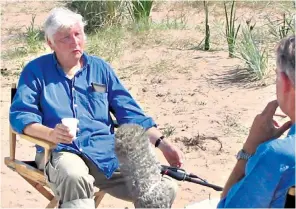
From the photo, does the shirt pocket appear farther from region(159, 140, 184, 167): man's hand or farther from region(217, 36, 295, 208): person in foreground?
region(217, 36, 295, 208): person in foreground

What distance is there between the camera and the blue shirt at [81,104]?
11.9 ft

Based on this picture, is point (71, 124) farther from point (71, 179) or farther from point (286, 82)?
point (286, 82)

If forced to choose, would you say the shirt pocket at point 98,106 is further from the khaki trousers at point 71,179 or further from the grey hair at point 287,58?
the grey hair at point 287,58

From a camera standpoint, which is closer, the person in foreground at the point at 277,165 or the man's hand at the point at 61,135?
the person in foreground at the point at 277,165

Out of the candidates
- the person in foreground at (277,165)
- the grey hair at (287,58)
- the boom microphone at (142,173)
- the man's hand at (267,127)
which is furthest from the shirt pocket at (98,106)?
the grey hair at (287,58)

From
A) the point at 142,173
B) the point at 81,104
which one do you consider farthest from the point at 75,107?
the point at 142,173

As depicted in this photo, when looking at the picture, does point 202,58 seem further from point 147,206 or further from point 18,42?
point 147,206

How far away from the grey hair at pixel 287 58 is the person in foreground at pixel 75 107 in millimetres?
1361

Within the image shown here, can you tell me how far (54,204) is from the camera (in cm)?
375

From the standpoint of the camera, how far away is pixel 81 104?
3.73 metres

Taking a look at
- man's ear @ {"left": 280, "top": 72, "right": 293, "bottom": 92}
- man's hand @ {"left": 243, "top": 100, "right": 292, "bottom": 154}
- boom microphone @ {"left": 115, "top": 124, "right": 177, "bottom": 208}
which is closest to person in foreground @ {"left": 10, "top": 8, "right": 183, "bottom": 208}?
boom microphone @ {"left": 115, "top": 124, "right": 177, "bottom": 208}

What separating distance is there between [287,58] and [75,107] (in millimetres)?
1701

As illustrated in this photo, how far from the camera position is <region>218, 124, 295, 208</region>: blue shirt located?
221 centimetres

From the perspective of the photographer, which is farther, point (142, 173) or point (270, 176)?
point (142, 173)
